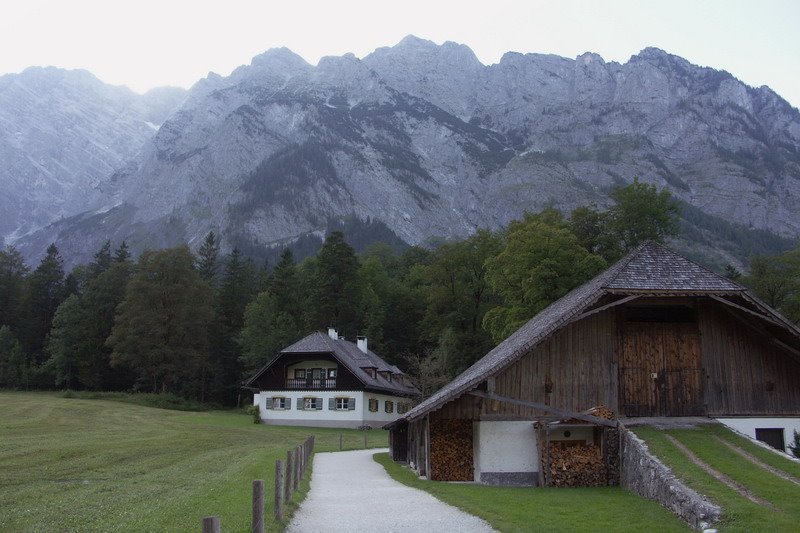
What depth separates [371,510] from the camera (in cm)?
1556

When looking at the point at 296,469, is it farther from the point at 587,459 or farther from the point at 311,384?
the point at 311,384

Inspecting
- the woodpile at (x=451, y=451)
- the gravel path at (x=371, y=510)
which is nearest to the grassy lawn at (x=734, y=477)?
the gravel path at (x=371, y=510)

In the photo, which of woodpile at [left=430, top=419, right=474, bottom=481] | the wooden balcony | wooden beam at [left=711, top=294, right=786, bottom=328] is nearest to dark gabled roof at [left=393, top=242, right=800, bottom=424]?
wooden beam at [left=711, top=294, right=786, bottom=328]

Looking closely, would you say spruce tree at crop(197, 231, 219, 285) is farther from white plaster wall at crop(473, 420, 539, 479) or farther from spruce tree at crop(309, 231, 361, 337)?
white plaster wall at crop(473, 420, 539, 479)

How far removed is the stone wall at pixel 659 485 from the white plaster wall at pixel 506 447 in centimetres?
294

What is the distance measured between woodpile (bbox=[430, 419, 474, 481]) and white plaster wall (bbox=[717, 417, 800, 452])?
8511 mm

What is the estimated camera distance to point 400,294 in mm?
84312

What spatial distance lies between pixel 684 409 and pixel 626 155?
614 ft

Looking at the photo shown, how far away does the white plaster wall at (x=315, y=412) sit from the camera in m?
55.2

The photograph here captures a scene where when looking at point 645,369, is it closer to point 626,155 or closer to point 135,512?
point 135,512

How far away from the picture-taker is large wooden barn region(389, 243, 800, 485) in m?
21.6

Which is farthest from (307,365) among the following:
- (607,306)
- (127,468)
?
(607,306)

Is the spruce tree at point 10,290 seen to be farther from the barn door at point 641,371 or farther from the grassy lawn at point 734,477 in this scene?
the grassy lawn at point 734,477

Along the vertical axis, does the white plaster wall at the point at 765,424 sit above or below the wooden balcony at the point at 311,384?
below
